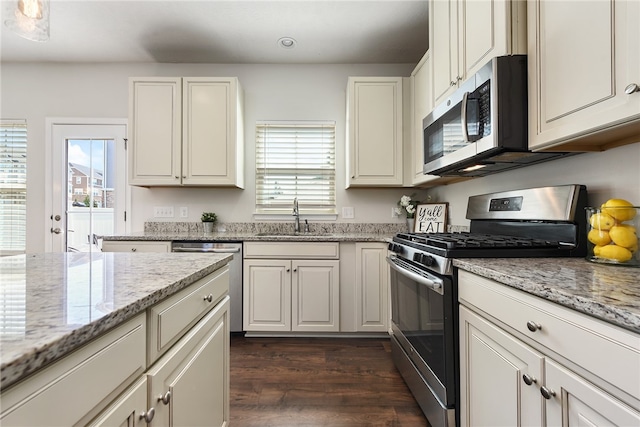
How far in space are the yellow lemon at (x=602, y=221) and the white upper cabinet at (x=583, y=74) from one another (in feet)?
0.94

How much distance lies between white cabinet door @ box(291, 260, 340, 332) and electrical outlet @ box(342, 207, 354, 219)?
69 centimetres

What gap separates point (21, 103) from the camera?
3.05 meters

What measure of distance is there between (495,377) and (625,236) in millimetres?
641

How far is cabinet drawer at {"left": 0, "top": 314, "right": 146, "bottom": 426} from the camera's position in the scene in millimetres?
391

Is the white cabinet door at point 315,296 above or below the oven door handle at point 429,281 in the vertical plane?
below

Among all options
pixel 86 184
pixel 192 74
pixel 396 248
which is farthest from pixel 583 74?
pixel 86 184

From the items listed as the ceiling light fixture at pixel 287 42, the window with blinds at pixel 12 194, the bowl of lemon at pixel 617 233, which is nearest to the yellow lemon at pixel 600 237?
the bowl of lemon at pixel 617 233

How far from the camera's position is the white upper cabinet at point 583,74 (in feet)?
2.88

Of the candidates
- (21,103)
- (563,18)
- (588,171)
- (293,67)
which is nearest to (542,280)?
(588,171)

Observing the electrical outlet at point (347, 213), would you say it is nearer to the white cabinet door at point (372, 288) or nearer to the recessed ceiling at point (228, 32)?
the white cabinet door at point (372, 288)

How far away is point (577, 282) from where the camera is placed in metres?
0.79

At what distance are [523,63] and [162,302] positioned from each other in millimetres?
1662

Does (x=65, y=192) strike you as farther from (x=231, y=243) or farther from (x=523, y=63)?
(x=523, y=63)

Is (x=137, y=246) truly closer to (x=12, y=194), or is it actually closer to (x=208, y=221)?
(x=208, y=221)
